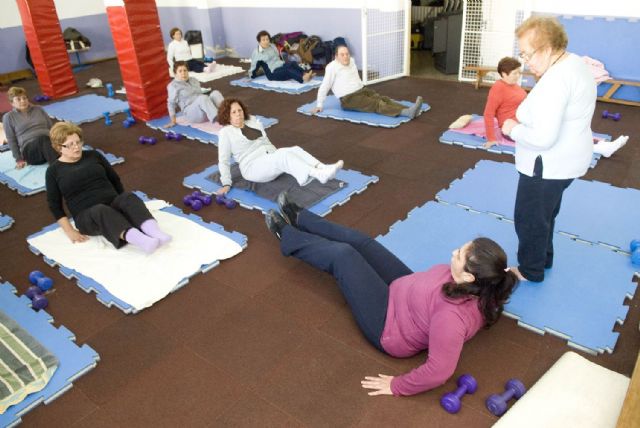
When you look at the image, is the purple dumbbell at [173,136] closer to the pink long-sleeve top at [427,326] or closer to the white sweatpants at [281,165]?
the white sweatpants at [281,165]

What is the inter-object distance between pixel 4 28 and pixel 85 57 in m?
1.58

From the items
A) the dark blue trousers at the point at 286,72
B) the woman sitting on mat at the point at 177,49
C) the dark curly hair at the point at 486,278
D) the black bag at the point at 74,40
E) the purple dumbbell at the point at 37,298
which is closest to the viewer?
the dark curly hair at the point at 486,278

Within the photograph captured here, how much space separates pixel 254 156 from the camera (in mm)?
4254

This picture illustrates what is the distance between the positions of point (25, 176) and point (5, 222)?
96 centimetres

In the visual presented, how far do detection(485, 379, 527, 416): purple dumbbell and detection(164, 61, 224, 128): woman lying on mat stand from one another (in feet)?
15.6

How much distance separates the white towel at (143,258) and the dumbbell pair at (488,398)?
5.92ft

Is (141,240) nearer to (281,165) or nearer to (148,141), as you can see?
(281,165)

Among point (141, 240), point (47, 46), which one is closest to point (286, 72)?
point (47, 46)

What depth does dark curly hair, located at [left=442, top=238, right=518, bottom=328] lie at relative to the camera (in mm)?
1966

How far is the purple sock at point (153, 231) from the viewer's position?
342 cm

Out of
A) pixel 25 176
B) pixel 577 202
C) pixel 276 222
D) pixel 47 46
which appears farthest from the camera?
pixel 47 46

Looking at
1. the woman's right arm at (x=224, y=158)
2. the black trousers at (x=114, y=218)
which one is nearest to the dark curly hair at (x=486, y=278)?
the black trousers at (x=114, y=218)

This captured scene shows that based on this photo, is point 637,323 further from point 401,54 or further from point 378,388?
point 401,54

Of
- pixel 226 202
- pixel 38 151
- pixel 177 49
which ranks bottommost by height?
pixel 226 202
